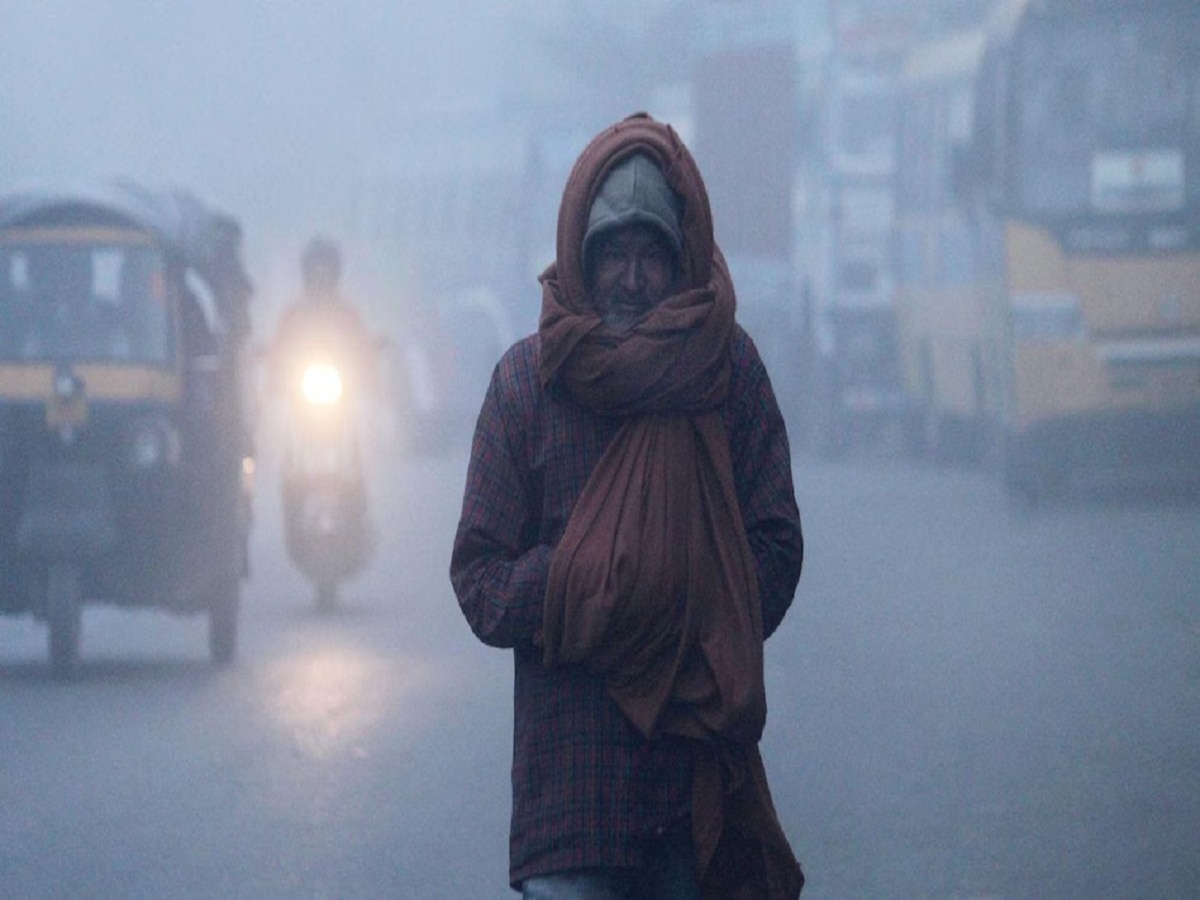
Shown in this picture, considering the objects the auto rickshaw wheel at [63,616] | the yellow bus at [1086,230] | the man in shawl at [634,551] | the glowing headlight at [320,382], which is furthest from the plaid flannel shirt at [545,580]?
the yellow bus at [1086,230]

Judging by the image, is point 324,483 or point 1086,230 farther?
point 1086,230

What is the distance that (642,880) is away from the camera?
383cm

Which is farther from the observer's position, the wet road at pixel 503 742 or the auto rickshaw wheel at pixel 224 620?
the auto rickshaw wheel at pixel 224 620

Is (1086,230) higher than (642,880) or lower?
higher

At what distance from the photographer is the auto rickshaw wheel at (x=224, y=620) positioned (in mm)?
11547

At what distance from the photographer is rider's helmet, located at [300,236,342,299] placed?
47.2 ft

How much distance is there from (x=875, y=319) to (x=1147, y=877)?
68.4 ft

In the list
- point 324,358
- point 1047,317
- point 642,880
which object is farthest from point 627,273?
point 1047,317

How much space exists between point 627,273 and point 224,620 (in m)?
8.14

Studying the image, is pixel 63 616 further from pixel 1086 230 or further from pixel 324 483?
pixel 1086 230

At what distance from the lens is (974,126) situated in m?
21.9

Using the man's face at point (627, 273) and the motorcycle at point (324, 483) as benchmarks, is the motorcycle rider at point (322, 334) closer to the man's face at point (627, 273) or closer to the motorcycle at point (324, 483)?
the motorcycle at point (324, 483)

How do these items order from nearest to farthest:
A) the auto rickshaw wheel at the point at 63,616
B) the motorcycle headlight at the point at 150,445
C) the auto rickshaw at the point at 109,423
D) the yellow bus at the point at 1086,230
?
the auto rickshaw wheel at the point at 63,616, the auto rickshaw at the point at 109,423, the motorcycle headlight at the point at 150,445, the yellow bus at the point at 1086,230

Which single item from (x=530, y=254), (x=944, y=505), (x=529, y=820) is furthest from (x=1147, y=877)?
(x=530, y=254)
